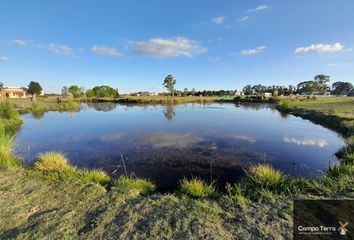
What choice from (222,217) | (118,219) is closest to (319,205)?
(222,217)

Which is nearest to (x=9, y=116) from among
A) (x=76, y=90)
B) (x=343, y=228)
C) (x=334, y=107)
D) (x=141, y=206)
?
(x=141, y=206)

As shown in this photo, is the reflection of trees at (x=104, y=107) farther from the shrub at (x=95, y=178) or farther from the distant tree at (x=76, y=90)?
the distant tree at (x=76, y=90)

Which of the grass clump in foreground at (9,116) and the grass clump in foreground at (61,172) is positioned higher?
the grass clump in foreground at (9,116)

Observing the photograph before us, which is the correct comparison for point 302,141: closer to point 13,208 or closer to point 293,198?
point 293,198

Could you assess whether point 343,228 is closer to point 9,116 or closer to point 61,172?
point 61,172

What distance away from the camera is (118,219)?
3.97 meters

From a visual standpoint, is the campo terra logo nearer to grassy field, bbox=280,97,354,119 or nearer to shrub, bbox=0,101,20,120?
grassy field, bbox=280,97,354,119

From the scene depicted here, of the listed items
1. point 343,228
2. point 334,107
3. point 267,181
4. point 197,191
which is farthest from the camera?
point 334,107

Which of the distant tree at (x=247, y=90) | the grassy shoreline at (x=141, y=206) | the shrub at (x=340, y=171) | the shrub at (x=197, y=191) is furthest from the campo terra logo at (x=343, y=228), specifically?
the distant tree at (x=247, y=90)

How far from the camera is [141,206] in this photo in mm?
4500

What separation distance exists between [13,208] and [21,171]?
105 inches

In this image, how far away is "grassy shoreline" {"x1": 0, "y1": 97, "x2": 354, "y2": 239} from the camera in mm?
3558

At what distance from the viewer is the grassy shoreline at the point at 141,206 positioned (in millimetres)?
3558

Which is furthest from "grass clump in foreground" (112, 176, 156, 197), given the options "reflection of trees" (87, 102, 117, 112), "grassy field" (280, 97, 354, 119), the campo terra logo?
"reflection of trees" (87, 102, 117, 112)
